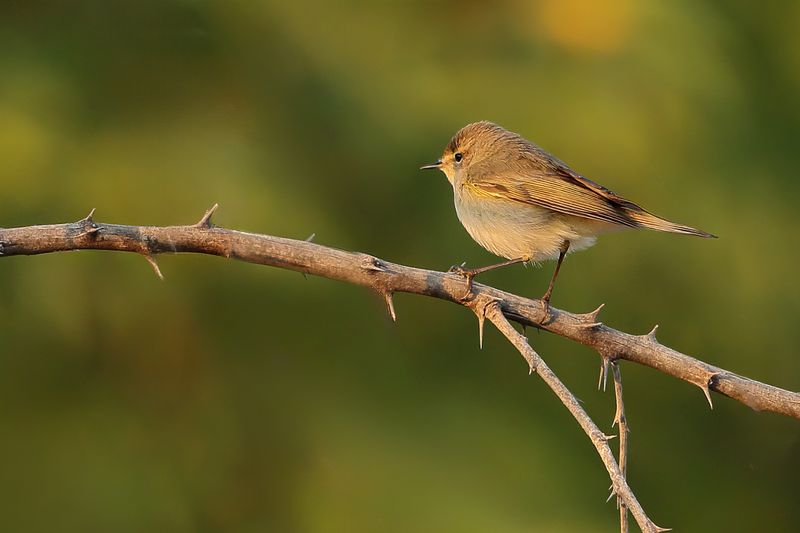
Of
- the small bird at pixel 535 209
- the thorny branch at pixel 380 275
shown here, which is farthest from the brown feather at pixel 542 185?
the thorny branch at pixel 380 275

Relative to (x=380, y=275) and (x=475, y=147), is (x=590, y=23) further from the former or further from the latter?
(x=380, y=275)

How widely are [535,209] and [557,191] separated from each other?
140 millimetres

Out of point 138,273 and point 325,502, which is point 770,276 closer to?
point 325,502

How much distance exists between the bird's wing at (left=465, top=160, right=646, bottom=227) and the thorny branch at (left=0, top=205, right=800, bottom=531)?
34.3 inches

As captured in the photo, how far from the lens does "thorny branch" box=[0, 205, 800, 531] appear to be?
10.4ft

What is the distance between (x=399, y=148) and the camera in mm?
7543

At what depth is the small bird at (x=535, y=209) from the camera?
14.6 ft

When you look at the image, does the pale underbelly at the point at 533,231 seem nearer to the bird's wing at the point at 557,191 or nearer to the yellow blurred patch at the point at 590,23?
the bird's wing at the point at 557,191

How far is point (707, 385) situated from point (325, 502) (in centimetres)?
350

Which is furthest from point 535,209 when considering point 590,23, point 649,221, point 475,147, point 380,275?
point 590,23

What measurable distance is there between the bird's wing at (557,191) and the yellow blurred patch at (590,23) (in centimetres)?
349

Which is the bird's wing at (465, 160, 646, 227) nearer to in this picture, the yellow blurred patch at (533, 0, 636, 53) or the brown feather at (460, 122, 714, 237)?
the brown feather at (460, 122, 714, 237)

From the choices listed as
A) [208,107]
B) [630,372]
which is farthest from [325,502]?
[208,107]

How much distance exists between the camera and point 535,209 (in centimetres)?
465
